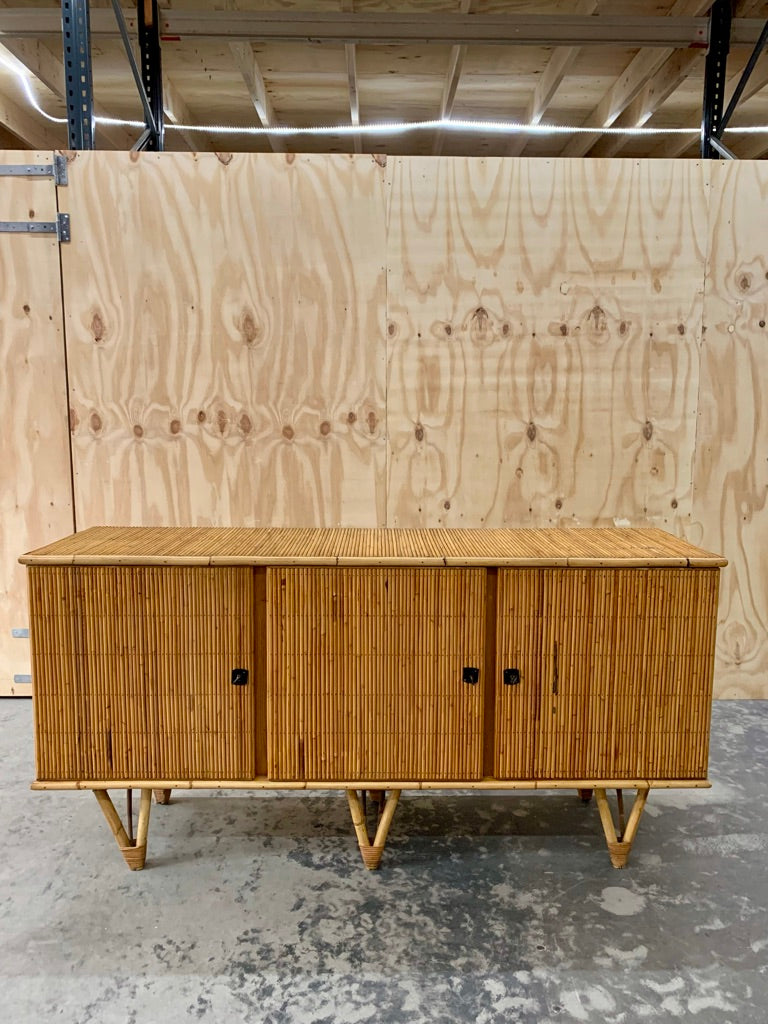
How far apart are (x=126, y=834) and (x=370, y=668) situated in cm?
76

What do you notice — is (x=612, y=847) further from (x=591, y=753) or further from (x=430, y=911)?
(x=430, y=911)

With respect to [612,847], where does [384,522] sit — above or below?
above

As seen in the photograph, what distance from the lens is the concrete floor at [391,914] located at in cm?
127

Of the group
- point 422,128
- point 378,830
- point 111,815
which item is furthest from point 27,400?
point 422,128

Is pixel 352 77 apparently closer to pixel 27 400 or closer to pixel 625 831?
pixel 27 400

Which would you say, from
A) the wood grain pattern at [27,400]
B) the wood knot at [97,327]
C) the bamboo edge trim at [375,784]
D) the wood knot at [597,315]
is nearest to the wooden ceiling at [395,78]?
the wood grain pattern at [27,400]

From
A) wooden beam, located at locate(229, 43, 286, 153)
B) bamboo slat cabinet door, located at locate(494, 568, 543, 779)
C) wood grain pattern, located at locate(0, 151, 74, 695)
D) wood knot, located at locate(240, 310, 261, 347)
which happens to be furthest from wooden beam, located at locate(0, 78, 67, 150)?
bamboo slat cabinet door, located at locate(494, 568, 543, 779)

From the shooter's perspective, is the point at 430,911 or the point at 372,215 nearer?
the point at 430,911

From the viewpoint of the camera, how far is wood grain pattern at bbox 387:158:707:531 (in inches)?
95.7

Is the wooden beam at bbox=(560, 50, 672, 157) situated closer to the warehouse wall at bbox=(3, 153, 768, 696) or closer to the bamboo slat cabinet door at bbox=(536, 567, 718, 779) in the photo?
the warehouse wall at bbox=(3, 153, 768, 696)

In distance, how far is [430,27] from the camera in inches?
106

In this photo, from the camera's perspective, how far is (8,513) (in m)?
2.58

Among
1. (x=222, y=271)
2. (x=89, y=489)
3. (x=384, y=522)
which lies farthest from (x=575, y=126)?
(x=89, y=489)

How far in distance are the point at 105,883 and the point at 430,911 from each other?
→ 0.78 meters
